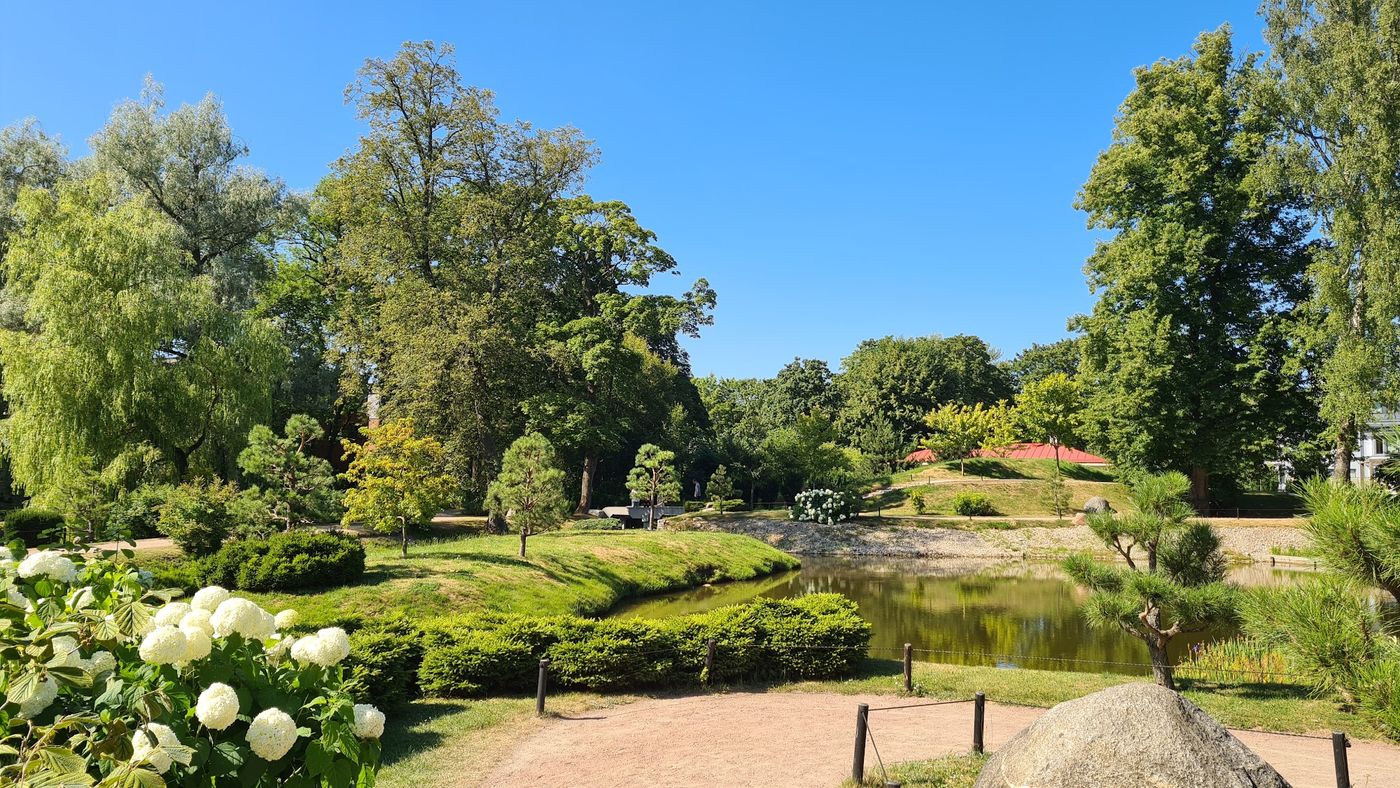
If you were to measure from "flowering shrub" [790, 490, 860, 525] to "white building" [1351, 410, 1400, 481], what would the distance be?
66.7ft

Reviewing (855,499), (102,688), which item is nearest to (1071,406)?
(855,499)

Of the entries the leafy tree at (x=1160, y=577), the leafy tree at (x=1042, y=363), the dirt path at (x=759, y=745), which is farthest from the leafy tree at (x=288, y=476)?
the leafy tree at (x=1042, y=363)

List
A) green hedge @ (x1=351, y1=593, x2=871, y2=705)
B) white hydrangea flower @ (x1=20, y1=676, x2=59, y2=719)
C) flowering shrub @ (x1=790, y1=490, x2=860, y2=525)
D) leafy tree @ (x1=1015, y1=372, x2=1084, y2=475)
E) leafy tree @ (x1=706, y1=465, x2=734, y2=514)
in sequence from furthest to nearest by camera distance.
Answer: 1. leafy tree @ (x1=1015, y1=372, x2=1084, y2=475)
2. leafy tree @ (x1=706, y1=465, x2=734, y2=514)
3. flowering shrub @ (x1=790, y1=490, x2=860, y2=525)
4. green hedge @ (x1=351, y1=593, x2=871, y2=705)
5. white hydrangea flower @ (x1=20, y1=676, x2=59, y2=719)

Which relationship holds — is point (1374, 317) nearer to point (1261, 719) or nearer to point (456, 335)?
point (1261, 719)

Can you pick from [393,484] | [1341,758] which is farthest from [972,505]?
[1341,758]

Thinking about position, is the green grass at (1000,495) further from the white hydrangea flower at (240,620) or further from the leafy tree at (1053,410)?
the white hydrangea flower at (240,620)

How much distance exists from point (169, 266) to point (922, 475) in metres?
41.8

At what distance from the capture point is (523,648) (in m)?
12.4

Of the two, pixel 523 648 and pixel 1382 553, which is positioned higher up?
pixel 1382 553

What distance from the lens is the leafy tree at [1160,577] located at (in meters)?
12.2

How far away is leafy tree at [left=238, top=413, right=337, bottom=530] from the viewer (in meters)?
19.8

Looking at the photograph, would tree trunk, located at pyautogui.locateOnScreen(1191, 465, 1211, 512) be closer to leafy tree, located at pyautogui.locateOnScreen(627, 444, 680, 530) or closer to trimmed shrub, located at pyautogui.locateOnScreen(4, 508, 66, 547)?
leafy tree, located at pyautogui.locateOnScreen(627, 444, 680, 530)

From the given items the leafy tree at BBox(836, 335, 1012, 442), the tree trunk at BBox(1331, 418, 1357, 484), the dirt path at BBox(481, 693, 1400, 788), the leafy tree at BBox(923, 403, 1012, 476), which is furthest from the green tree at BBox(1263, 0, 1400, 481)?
the leafy tree at BBox(836, 335, 1012, 442)

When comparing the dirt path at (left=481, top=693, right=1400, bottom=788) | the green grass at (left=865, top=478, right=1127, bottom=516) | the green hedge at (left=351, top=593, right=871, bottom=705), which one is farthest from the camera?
the green grass at (left=865, top=478, right=1127, bottom=516)
